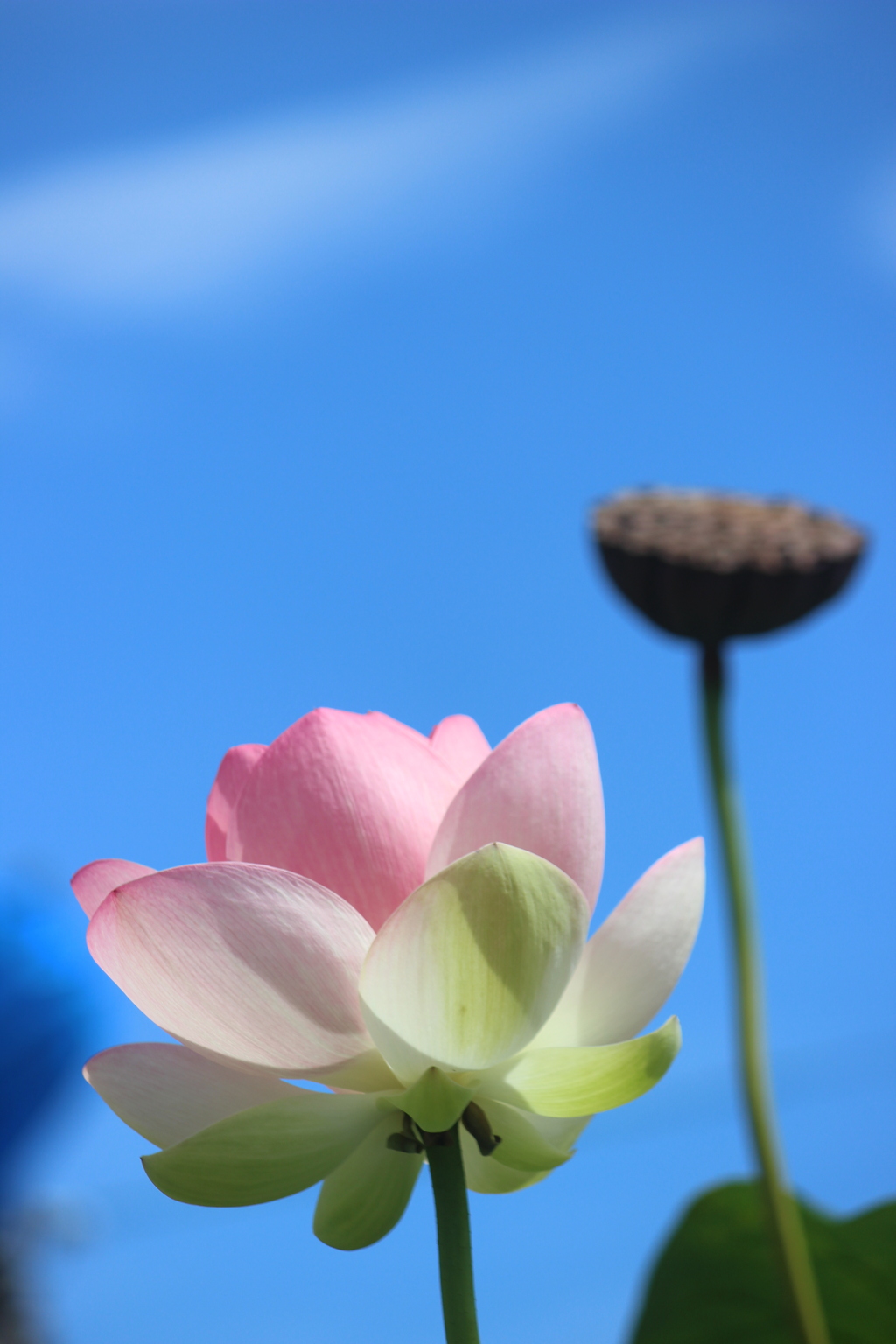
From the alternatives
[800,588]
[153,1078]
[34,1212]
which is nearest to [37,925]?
[34,1212]

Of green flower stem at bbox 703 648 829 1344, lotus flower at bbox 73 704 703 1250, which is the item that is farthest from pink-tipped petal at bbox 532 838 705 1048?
green flower stem at bbox 703 648 829 1344

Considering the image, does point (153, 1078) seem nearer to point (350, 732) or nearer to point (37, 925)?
point (350, 732)

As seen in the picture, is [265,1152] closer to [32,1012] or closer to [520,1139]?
[520,1139]

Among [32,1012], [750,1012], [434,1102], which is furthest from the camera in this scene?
[32,1012]

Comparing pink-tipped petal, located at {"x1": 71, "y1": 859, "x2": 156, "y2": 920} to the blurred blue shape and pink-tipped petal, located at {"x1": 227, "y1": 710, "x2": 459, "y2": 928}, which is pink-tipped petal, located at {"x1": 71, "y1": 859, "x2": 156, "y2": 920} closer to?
pink-tipped petal, located at {"x1": 227, "y1": 710, "x2": 459, "y2": 928}

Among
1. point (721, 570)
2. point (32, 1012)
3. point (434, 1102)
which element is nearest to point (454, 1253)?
point (434, 1102)
